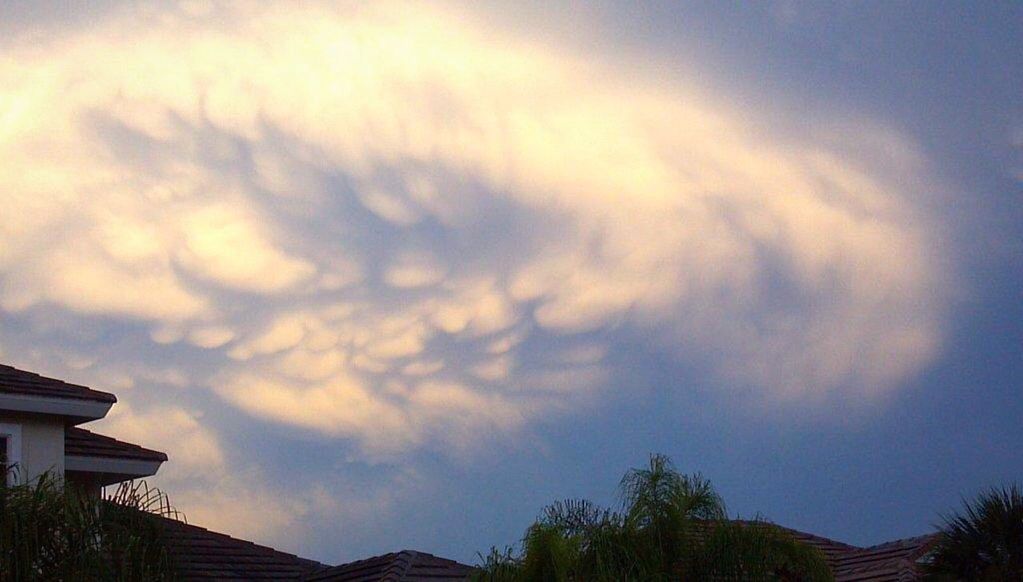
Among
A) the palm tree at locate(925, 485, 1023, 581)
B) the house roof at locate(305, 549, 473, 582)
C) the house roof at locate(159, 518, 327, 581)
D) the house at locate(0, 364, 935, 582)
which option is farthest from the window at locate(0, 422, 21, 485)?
the palm tree at locate(925, 485, 1023, 581)

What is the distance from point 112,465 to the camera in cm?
2064

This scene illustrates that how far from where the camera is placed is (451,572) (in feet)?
65.9

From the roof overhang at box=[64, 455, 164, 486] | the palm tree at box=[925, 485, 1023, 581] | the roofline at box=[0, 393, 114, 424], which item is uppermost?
the roofline at box=[0, 393, 114, 424]

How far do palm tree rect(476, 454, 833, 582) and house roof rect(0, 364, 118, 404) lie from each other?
7.19 meters

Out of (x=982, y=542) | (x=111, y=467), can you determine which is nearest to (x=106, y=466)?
(x=111, y=467)

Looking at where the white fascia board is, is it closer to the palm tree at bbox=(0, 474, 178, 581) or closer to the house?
the house

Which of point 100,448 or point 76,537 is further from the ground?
point 100,448

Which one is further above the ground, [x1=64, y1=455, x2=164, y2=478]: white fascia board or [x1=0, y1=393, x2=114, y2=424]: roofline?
[x1=0, y1=393, x2=114, y2=424]: roofline

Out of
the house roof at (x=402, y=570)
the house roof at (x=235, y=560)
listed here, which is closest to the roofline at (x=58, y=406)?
the house roof at (x=235, y=560)

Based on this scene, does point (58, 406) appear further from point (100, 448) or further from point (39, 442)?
point (100, 448)

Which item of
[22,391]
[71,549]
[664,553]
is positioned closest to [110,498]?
[71,549]

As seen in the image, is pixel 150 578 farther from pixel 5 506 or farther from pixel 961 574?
pixel 961 574

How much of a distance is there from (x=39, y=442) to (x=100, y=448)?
1.55 m

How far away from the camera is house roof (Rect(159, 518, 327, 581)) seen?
1959cm
